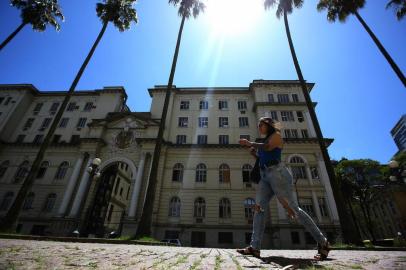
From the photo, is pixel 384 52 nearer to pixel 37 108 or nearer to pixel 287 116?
pixel 287 116

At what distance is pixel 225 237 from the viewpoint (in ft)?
71.8

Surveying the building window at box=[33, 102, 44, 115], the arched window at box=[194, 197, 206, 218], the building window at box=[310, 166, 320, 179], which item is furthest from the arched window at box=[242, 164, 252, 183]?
the building window at box=[33, 102, 44, 115]

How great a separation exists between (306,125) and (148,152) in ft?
69.1

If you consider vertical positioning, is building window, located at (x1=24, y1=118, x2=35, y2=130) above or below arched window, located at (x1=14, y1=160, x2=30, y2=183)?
above

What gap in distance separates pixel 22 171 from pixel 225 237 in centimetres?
2785

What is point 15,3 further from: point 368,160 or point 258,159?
point 368,160

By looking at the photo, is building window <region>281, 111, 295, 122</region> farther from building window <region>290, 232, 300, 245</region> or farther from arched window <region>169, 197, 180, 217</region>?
arched window <region>169, 197, 180, 217</region>

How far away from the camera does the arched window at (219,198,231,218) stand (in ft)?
75.6

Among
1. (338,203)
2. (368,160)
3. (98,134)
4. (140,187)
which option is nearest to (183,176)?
(140,187)

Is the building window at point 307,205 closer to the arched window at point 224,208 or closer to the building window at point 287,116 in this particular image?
the arched window at point 224,208

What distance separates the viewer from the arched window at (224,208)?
75.6 ft

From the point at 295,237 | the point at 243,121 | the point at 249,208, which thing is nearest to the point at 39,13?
the point at 243,121

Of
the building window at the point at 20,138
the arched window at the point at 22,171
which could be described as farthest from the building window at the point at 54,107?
the arched window at the point at 22,171

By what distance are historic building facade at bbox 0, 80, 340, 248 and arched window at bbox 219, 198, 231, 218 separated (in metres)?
0.11
